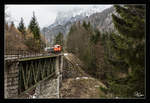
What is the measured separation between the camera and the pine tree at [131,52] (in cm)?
330

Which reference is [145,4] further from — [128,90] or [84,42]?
[84,42]

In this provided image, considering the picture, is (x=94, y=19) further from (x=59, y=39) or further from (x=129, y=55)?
(x=59, y=39)

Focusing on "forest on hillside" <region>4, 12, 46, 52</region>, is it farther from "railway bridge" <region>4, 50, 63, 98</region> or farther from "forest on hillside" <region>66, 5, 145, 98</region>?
"forest on hillside" <region>66, 5, 145, 98</region>

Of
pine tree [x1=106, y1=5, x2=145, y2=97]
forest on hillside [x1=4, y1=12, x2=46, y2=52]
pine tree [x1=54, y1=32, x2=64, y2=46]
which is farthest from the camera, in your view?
pine tree [x1=54, y1=32, x2=64, y2=46]

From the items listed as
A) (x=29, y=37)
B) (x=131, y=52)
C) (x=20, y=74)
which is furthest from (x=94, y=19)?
(x=29, y=37)

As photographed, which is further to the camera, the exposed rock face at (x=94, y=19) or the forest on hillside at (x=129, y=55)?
the exposed rock face at (x=94, y=19)

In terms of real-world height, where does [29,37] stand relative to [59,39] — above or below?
below

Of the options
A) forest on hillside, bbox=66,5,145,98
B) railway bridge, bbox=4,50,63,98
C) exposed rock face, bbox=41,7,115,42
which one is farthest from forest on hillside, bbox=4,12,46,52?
forest on hillside, bbox=66,5,145,98

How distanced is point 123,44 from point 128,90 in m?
1.50

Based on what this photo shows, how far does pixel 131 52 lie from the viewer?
128 inches

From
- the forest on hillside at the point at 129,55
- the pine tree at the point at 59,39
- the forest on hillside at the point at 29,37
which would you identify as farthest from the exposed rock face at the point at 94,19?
the pine tree at the point at 59,39

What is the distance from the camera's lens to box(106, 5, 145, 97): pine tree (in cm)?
330

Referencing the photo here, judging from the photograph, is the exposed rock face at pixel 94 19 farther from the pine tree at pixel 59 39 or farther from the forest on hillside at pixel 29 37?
the pine tree at pixel 59 39
